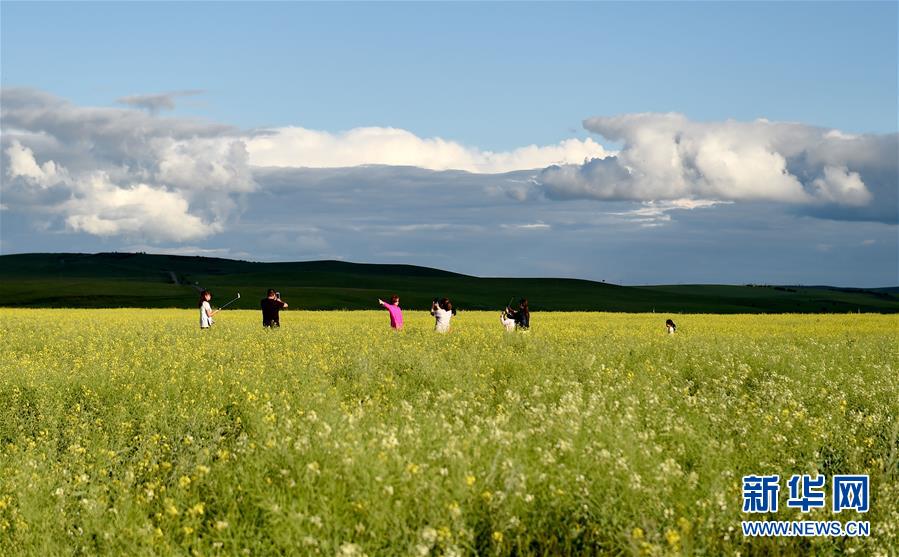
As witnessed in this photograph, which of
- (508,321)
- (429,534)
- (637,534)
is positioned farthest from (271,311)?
(637,534)

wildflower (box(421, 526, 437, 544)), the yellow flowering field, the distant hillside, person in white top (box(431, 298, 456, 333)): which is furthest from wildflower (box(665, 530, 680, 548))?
the distant hillside

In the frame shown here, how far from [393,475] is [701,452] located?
349 cm

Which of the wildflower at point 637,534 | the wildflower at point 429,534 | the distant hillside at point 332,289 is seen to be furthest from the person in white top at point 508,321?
the distant hillside at point 332,289

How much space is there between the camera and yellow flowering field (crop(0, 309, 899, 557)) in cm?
640

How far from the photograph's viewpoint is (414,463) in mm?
6969

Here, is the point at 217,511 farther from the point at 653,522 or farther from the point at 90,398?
the point at 90,398

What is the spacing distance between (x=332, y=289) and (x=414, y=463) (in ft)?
321

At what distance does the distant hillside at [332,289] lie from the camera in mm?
84812

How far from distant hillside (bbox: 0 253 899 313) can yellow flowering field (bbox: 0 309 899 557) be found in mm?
63215

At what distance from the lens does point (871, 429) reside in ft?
34.8

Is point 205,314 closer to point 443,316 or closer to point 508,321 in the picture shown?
point 443,316

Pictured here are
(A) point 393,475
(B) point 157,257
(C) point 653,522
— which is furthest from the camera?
(B) point 157,257

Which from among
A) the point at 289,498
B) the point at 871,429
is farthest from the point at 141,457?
the point at 871,429

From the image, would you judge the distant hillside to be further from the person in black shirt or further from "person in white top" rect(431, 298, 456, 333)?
"person in white top" rect(431, 298, 456, 333)
